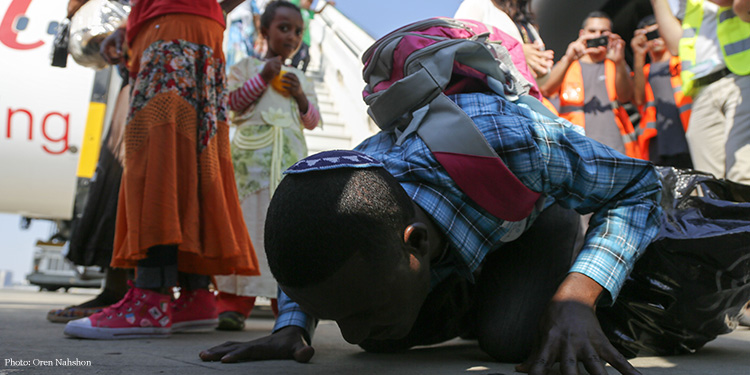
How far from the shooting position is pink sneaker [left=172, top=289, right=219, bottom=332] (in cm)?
215

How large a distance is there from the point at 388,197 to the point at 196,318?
1303 millimetres

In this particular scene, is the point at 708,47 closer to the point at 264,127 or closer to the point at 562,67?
the point at 562,67

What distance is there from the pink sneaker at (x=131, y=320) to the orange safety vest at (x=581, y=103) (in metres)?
2.55

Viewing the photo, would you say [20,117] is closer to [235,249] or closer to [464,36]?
[235,249]

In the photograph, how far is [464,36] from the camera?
1749 millimetres

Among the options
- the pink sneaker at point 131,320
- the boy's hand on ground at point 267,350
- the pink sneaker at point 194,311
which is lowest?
the pink sneaker at point 194,311

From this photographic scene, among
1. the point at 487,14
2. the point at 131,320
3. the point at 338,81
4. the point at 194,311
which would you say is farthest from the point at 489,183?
the point at 338,81

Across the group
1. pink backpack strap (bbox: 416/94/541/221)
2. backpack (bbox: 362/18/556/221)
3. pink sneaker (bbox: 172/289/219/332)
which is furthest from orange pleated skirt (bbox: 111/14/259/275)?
pink backpack strap (bbox: 416/94/541/221)

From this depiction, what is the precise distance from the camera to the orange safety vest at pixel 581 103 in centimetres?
359

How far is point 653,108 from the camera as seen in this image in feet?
12.3

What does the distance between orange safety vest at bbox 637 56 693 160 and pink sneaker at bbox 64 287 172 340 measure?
2.91m

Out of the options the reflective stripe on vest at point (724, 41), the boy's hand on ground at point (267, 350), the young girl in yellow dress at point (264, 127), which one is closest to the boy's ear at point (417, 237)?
the boy's hand on ground at point (267, 350)

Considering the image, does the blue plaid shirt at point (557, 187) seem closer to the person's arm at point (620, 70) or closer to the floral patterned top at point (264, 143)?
the floral patterned top at point (264, 143)

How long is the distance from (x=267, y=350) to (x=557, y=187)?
2.51 feet
